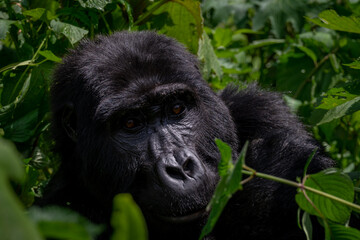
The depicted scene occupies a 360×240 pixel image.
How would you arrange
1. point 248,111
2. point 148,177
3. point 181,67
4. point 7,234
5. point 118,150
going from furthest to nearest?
point 248,111 < point 181,67 < point 118,150 < point 148,177 < point 7,234

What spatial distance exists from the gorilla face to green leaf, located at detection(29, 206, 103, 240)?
1607mm

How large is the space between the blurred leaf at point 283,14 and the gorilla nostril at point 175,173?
10.1ft

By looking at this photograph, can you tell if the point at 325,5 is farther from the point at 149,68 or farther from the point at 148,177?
the point at 148,177

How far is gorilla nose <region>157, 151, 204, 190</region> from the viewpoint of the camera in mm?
2541

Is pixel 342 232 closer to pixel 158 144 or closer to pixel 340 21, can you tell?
pixel 158 144

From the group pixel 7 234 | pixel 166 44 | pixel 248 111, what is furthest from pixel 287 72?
pixel 7 234

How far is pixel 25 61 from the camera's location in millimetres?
3707

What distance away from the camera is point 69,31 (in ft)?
11.9

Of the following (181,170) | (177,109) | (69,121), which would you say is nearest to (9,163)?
(181,170)

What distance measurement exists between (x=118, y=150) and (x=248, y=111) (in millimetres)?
1108

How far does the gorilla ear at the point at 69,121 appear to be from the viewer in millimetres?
3297

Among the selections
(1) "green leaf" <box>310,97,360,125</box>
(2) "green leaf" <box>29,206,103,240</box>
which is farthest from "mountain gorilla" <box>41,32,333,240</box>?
(2) "green leaf" <box>29,206,103,240</box>

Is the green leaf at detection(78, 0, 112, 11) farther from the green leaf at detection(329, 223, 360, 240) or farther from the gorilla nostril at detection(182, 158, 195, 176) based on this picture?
the green leaf at detection(329, 223, 360, 240)

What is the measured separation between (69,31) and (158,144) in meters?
1.27
